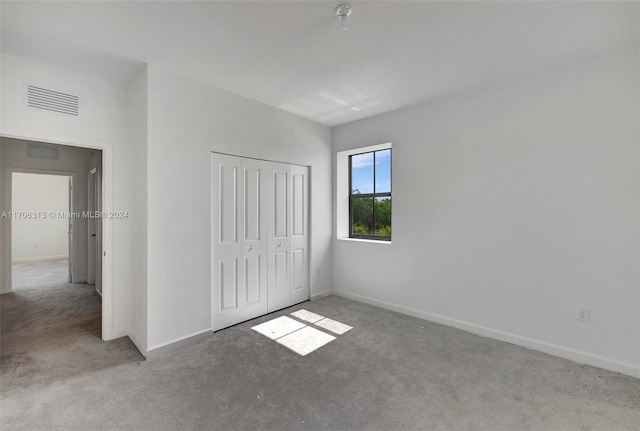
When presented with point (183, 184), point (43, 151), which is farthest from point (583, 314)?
point (43, 151)

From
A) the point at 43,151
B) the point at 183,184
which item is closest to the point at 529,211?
the point at 183,184

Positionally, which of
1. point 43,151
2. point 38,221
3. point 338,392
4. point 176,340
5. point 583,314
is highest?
point 43,151

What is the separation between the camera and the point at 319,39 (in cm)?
220

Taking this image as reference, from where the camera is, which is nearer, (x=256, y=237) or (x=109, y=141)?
(x=109, y=141)

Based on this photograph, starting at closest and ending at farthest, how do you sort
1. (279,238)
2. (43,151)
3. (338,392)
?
(338,392) < (279,238) < (43,151)

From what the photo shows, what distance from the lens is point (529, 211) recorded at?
276cm

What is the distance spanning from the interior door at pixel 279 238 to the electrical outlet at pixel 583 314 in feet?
10.1

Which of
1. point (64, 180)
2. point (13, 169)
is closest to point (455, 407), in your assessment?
point (13, 169)

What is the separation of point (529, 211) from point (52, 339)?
4.97 meters

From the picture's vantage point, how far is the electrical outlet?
8.16ft

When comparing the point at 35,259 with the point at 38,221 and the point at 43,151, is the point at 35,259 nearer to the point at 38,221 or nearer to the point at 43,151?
the point at 38,221

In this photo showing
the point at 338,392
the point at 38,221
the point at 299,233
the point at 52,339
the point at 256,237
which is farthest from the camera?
the point at 38,221

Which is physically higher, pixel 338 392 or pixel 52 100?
pixel 52 100

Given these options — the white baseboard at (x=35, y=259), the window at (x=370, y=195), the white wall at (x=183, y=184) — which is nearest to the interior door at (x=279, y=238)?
the white wall at (x=183, y=184)
